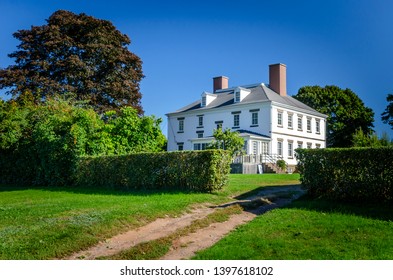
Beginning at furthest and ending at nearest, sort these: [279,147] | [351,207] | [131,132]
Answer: [279,147] < [131,132] < [351,207]

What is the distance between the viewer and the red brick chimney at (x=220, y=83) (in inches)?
1661

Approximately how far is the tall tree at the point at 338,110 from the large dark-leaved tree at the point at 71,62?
77.9 feet

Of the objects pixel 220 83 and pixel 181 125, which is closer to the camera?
pixel 181 125

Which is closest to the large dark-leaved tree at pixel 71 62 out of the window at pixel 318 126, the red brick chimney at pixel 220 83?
the red brick chimney at pixel 220 83

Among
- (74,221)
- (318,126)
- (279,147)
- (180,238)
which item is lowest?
(180,238)

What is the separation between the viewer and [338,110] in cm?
4344

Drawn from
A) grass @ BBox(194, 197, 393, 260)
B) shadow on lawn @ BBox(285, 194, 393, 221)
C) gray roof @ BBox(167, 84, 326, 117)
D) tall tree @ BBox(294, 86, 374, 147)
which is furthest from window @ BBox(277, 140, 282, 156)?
grass @ BBox(194, 197, 393, 260)

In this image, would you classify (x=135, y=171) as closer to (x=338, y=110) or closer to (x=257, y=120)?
(x=257, y=120)

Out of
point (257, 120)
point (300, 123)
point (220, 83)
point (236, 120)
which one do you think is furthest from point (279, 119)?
point (220, 83)

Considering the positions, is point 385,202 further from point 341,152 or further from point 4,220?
point 4,220

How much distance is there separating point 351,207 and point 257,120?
25.8 metres

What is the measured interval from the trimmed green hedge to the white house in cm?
1597

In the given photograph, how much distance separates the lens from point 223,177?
12.4 m
